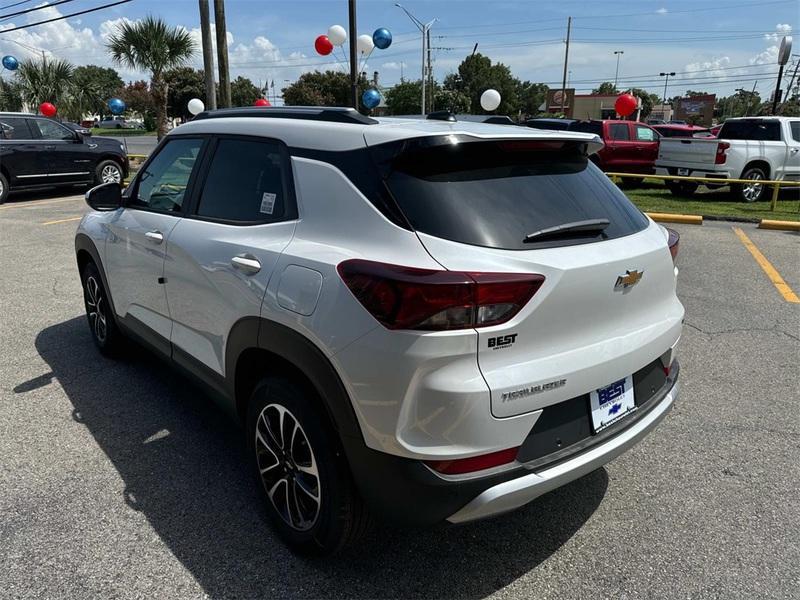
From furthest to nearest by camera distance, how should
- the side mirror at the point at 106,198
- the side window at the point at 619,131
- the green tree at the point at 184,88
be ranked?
the green tree at the point at 184,88 < the side window at the point at 619,131 < the side mirror at the point at 106,198

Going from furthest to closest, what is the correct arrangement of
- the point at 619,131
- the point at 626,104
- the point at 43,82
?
the point at 43,82 → the point at 626,104 → the point at 619,131

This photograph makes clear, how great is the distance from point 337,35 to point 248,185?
17301 mm

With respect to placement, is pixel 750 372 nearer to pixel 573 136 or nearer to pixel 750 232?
pixel 573 136

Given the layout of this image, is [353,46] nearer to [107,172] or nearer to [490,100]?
[490,100]

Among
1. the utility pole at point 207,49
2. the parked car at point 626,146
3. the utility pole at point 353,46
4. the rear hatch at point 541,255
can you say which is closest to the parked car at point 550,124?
the parked car at point 626,146

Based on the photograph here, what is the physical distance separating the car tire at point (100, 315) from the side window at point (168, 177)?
903 millimetres

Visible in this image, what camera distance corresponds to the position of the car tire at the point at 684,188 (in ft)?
46.2

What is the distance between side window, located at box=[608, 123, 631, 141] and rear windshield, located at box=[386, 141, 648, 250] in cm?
1453

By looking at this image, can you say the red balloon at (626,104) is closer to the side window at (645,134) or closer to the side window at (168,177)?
the side window at (645,134)

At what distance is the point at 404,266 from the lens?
Result: 6.28ft

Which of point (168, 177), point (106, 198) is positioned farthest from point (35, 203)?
point (168, 177)

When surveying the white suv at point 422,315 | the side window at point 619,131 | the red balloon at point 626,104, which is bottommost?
the white suv at point 422,315

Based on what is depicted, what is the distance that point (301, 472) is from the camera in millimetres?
2398

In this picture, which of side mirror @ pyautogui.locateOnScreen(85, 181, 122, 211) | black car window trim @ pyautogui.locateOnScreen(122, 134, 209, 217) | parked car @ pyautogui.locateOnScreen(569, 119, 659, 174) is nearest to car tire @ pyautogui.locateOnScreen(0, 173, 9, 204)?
side mirror @ pyautogui.locateOnScreen(85, 181, 122, 211)
